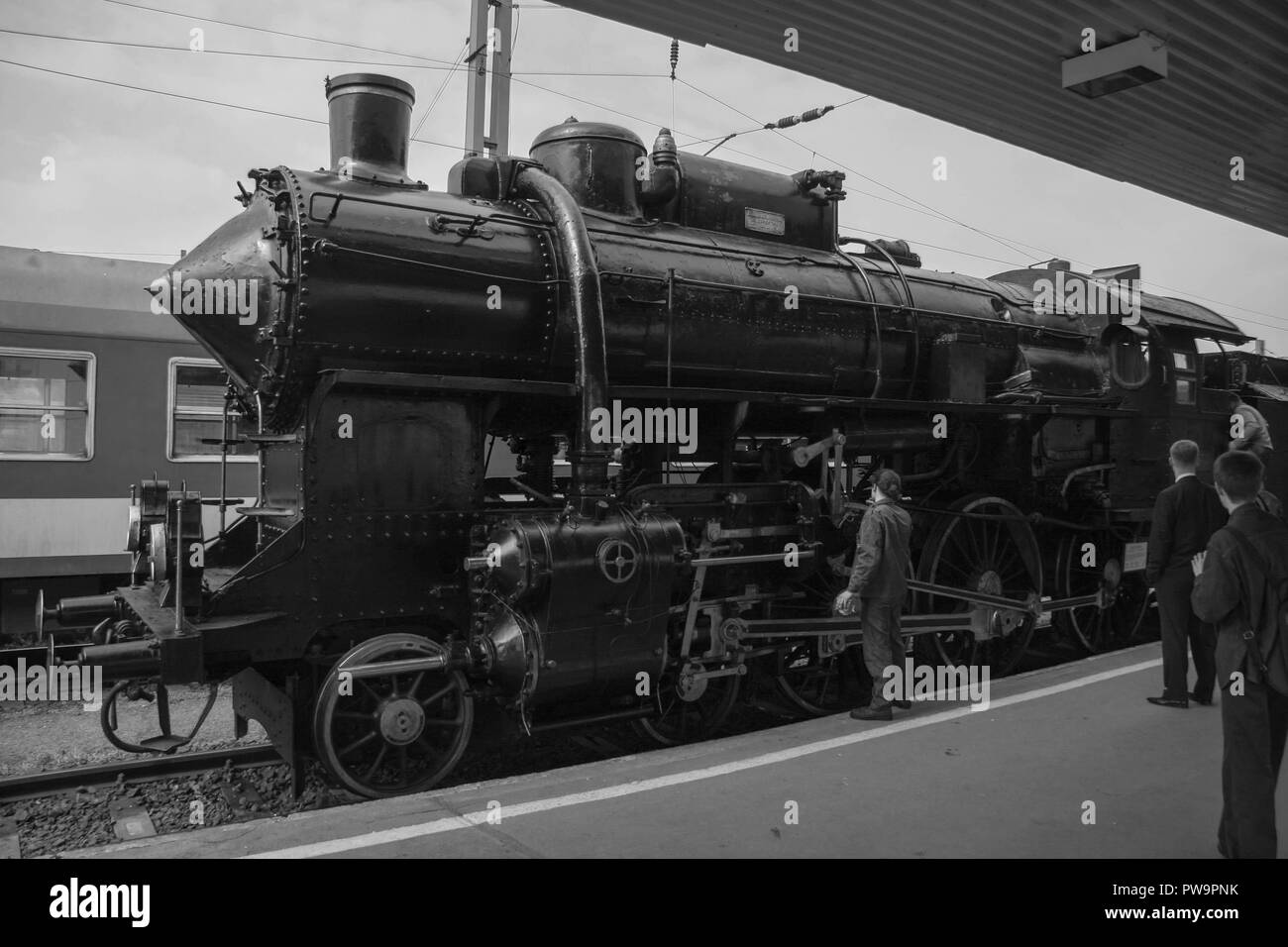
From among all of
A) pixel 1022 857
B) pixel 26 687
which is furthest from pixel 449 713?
pixel 26 687

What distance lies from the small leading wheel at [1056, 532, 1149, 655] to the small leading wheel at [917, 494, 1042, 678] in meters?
0.65

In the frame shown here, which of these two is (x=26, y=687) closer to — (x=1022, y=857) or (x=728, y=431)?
(x=728, y=431)

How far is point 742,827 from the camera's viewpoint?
149 inches

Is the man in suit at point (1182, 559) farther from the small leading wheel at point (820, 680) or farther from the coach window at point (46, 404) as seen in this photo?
the coach window at point (46, 404)

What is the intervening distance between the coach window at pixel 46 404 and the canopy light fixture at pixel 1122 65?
28.3 feet

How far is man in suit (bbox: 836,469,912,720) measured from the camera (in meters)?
5.77

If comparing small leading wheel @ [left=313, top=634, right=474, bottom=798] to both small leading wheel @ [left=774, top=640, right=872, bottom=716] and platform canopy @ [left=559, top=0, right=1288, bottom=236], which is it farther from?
platform canopy @ [left=559, top=0, right=1288, bottom=236]

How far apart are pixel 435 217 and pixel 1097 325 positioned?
6534mm

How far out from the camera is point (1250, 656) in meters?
3.23

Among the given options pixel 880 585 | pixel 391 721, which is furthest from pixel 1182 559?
pixel 391 721

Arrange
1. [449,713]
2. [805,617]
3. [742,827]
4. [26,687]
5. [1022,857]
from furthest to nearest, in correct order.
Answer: [26,687], [805,617], [449,713], [742,827], [1022,857]

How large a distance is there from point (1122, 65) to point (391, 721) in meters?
6.02

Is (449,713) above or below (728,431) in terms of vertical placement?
below

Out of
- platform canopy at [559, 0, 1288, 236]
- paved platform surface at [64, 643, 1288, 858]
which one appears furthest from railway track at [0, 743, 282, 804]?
platform canopy at [559, 0, 1288, 236]
